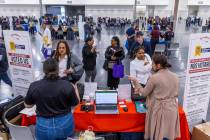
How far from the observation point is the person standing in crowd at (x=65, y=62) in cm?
305

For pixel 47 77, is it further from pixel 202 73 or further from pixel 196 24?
pixel 196 24

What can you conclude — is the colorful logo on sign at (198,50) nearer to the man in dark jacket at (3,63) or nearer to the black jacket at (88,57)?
the black jacket at (88,57)

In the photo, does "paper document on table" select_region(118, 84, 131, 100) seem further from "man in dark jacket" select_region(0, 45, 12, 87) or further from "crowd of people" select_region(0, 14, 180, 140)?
"man in dark jacket" select_region(0, 45, 12, 87)

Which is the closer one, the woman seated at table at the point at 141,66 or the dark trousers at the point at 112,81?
the woman seated at table at the point at 141,66

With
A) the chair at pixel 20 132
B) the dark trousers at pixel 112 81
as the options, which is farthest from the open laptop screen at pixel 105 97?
the dark trousers at pixel 112 81

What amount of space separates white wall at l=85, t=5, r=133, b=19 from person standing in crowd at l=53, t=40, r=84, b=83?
24.2 metres

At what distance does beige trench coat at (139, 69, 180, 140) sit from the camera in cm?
218

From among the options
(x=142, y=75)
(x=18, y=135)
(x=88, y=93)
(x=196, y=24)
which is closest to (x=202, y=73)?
(x=142, y=75)

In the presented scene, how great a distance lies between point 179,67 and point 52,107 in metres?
5.94

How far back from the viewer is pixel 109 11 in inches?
1047

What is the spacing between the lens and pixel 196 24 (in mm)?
24297

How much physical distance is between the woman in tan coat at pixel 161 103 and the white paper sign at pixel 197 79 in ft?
2.20

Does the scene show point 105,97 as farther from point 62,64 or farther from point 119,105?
point 62,64

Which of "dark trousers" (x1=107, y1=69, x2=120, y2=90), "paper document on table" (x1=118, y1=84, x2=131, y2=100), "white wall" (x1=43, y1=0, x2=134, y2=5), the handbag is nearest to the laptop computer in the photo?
"paper document on table" (x1=118, y1=84, x2=131, y2=100)
